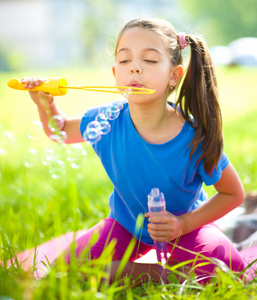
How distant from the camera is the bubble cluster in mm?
1601

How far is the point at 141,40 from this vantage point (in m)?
1.56

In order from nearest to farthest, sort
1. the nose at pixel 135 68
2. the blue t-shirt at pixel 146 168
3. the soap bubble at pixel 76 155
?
the nose at pixel 135 68 → the blue t-shirt at pixel 146 168 → the soap bubble at pixel 76 155

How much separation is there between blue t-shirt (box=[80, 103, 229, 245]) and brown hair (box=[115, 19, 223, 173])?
36 mm

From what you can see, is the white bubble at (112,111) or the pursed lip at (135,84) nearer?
the pursed lip at (135,84)

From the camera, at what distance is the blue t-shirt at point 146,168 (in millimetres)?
1621

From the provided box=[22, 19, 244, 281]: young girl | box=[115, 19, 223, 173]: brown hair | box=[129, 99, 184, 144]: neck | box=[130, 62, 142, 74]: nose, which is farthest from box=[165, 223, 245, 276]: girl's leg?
box=[130, 62, 142, 74]: nose

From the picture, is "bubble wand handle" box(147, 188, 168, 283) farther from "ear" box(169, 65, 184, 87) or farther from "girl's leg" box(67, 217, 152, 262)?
"ear" box(169, 65, 184, 87)

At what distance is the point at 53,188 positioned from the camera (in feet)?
8.48

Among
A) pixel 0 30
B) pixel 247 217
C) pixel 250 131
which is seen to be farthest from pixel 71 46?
pixel 247 217

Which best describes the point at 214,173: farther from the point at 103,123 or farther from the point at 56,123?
the point at 56,123

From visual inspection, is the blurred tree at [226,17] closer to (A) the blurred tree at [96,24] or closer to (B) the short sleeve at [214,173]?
(A) the blurred tree at [96,24]

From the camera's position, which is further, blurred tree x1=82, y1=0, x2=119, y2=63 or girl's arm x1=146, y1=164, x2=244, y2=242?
blurred tree x1=82, y1=0, x2=119, y2=63

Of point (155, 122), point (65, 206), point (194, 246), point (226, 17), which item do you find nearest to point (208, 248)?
point (194, 246)

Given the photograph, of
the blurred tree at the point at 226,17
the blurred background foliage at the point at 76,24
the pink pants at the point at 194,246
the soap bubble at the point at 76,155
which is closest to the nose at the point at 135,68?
the soap bubble at the point at 76,155
